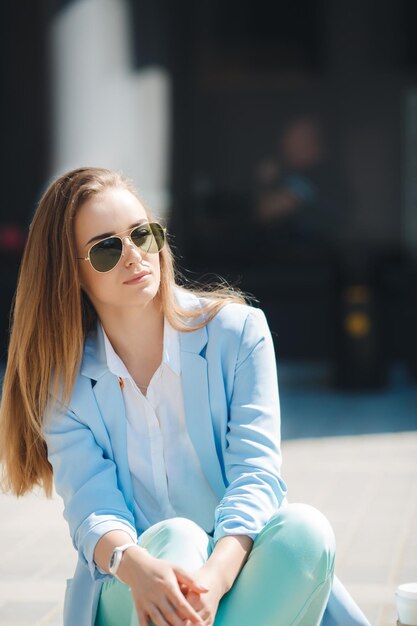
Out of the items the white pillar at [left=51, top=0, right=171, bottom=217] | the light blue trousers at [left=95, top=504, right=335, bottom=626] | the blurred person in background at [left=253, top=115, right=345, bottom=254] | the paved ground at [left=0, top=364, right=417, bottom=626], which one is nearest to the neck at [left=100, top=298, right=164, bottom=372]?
the light blue trousers at [left=95, top=504, right=335, bottom=626]

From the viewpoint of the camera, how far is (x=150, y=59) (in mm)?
9992

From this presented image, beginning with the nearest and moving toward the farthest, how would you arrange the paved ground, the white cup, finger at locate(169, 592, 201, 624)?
1. finger at locate(169, 592, 201, 624)
2. the white cup
3. the paved ground

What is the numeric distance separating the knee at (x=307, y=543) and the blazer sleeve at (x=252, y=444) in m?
0.10

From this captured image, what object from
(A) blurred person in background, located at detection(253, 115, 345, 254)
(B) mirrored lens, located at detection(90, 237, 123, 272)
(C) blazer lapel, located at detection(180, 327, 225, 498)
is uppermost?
(B) mirrored lens, located at detection(90, 237, 123, 272)

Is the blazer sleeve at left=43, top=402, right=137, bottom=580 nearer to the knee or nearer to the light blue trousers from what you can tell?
the light blue trousers

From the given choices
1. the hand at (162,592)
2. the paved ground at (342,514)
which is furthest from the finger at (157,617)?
the paved ground at (342,514)

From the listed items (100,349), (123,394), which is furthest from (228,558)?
(100,349)

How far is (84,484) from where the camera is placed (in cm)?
264

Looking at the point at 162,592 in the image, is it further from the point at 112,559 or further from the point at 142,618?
the point at 112,559

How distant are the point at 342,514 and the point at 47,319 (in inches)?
96.3

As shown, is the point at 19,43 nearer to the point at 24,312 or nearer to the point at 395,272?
the point at 395,272

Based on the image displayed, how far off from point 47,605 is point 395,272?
265 inches

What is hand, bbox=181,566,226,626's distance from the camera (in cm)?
230

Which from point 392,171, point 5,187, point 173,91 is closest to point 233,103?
point 173,91
